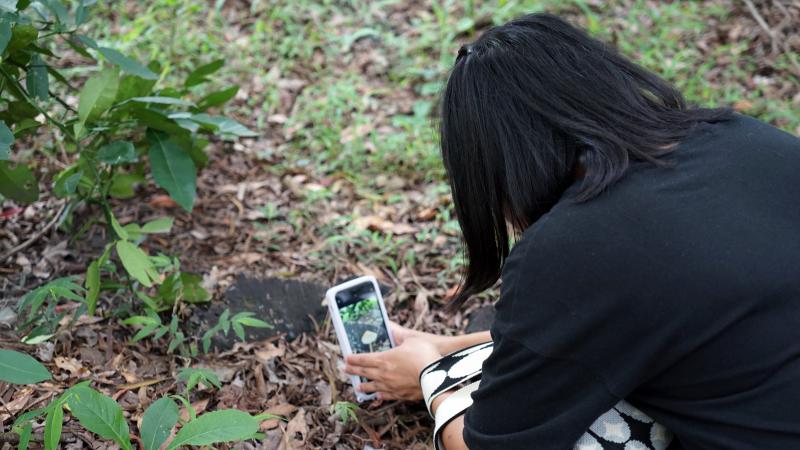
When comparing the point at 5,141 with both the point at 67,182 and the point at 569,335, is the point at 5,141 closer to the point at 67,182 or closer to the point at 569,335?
the point at 67,182

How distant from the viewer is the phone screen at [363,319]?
2.53m

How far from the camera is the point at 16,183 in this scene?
254 cm

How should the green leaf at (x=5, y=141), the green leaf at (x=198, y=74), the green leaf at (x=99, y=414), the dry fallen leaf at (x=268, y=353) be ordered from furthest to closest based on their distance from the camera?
the green leaf at (x=198, y=74) < the dry fallen leaf at (x=268, y=353) < the green leaf at (x=5, y=141) < the green leaf at (x=99, y=414)

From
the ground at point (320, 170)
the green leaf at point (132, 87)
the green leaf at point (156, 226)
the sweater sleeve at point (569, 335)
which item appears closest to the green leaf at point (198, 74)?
the green leaf at point (132, 87)

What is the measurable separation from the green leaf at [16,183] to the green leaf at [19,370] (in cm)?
98

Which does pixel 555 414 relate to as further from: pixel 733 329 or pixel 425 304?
pixel 425 304

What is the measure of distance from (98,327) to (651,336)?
178 centimetres

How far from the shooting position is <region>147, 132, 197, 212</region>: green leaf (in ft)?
8.80

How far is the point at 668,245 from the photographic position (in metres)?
1.49

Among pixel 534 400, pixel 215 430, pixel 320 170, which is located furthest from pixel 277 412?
pixel 320 170

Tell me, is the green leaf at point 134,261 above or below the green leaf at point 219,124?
below

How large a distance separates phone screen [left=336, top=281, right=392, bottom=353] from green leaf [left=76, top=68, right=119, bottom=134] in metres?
0.96

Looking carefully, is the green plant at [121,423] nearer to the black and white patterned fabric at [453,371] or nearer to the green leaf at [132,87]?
the black and white patterned fabric at [453,371]

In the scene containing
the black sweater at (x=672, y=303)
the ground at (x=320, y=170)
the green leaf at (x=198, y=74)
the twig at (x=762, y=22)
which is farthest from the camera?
Result: the twig at (x=762, y=22)
